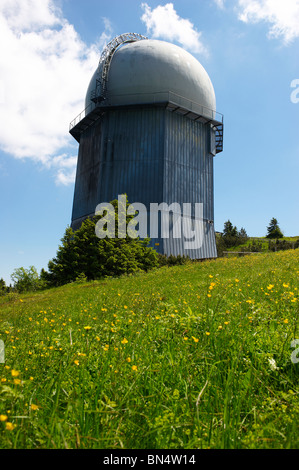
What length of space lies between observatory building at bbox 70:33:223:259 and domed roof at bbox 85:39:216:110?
0.23ft

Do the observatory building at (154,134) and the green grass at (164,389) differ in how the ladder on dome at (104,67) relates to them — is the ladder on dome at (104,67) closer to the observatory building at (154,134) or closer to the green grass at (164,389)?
the observatory building at (154,134)

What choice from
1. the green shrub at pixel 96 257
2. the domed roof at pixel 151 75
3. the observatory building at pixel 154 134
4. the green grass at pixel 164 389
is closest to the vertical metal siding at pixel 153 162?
the observatory building at pixel 154 134

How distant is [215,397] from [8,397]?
139 centimetres

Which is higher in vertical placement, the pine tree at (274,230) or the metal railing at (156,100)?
the metal railing at (156,100)

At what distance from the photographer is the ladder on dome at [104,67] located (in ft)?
92.2

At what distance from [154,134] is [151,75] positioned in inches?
210

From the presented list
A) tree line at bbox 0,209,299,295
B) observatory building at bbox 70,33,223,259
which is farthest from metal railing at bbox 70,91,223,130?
tree line at bbox 0,209,299,295

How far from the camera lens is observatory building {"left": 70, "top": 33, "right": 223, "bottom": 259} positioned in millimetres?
26656

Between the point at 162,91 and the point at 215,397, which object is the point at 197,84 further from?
the point at 215,397

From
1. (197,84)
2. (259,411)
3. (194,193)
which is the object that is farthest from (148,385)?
(197,84)

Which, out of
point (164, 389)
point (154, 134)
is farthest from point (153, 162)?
point (164, 389)

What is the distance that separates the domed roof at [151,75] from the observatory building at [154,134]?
71 mm

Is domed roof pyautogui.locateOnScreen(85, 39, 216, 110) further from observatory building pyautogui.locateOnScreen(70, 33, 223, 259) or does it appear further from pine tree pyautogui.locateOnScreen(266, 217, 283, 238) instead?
pine tree pyautogui.locateOnScreen(266, 217, 283, 238)
